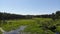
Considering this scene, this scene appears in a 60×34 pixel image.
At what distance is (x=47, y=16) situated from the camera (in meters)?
62.4

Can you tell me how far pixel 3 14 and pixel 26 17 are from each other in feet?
38.9

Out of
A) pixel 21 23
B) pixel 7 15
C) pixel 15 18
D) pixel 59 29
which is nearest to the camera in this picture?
pixel 59 29

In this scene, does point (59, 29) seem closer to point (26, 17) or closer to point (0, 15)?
point (0, 15)

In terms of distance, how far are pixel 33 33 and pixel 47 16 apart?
38054mm

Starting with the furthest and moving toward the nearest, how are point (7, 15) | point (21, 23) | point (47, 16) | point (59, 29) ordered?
point (47, 16) < point (7, 15) < point (21, 23) < point (59, 29)

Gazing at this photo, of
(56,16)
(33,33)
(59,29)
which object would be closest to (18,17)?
(56,16)

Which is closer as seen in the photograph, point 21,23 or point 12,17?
point 21,23

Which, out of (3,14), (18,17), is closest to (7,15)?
(3,14)

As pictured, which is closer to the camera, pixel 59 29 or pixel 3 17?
pixel 59 29

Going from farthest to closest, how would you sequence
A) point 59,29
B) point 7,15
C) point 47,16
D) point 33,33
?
1. point 47,16
2. point 7,15
3. point 59,29
4. point 33,33

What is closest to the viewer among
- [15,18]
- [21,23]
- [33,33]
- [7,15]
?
[33,33]

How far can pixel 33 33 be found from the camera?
25000mm

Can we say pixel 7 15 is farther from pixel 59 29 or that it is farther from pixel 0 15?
pixel 59 29

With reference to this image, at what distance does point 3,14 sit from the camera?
51.6 m
